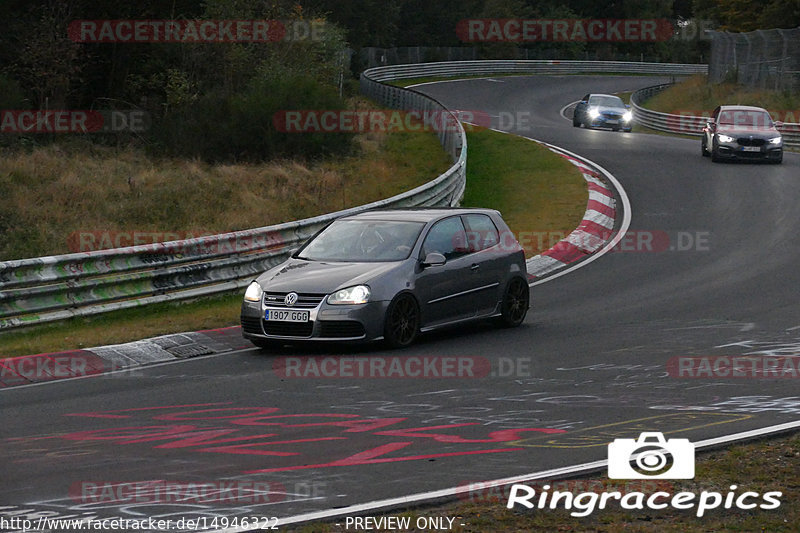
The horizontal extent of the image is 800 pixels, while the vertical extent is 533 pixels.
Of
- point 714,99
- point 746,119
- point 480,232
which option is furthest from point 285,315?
point 714,99

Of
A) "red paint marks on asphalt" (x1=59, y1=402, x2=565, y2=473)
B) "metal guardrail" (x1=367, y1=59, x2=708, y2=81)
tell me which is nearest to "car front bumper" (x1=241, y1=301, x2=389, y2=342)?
"red paint marks on asphalt" (x1=59, y1=402, x2=565, y2=473)

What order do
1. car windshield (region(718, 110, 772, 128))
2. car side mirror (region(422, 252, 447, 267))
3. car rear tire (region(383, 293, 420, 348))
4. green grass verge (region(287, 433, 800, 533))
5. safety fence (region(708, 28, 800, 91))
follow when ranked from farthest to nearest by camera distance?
1. safety fence (region(708, 28, 800, 91))
2. car windshield (region(718, 110, 772, 128))
3. car side mirror (region(422, 252, 447, 267))
4. car rear tire (region(383, 293, 420, 348))
5. green grass verge (region(287, 433, 800, 533))

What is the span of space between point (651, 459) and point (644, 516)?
3.29 ft

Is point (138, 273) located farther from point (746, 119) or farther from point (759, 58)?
point (759, 58)

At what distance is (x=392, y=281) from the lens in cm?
1244

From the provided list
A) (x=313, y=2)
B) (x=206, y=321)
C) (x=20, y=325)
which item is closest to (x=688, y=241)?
(x=206, y=321)

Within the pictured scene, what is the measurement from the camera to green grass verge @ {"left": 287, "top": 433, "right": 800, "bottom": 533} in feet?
18.4

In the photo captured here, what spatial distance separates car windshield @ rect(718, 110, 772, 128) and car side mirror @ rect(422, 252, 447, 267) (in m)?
22.7

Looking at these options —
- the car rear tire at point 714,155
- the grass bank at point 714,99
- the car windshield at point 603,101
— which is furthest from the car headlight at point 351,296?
the car windshield at point 603,101

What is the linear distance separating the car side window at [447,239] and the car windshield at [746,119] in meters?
21.6

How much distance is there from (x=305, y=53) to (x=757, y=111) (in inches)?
742

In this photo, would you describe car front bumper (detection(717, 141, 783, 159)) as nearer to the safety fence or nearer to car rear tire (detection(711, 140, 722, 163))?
car rear tire (detection(711, 140, 722, 163))

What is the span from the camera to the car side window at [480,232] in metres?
13.9

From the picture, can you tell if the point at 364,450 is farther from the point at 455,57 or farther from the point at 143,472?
the point at 455,57
